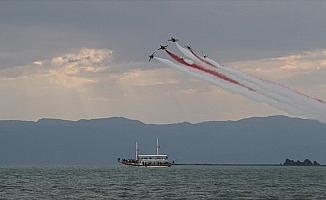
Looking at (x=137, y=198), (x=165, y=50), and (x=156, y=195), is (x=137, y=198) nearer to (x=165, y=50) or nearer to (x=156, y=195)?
(x=156, y=195)

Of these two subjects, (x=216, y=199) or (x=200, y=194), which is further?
(x=200, y=194)

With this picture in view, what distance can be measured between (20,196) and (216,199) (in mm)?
38087

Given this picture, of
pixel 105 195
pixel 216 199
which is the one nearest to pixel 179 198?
pixel 216 199

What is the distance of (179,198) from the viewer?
4493 inches

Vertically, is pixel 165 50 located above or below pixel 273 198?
above

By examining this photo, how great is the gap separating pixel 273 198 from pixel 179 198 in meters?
17.4

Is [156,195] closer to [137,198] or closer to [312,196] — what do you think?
[137,198]

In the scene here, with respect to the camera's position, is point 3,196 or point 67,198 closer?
point 67,198

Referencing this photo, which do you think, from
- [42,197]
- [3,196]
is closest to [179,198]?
[42,197]

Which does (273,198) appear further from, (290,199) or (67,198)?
(67,198)

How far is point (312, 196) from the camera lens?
122 m

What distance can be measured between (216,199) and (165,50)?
31.1 metres

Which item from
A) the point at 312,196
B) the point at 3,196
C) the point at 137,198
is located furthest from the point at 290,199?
the point at 3,196

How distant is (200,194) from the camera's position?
125m
